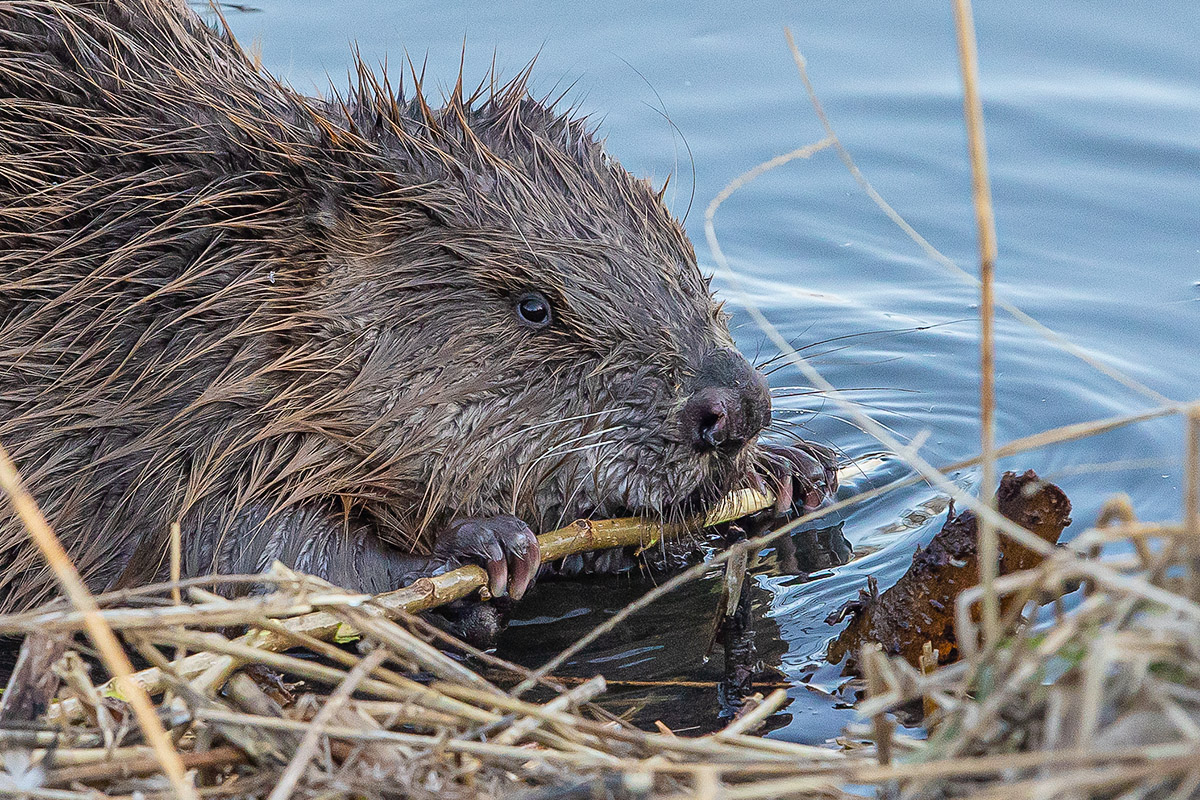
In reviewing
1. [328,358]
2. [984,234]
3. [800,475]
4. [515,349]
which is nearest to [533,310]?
[515,349]

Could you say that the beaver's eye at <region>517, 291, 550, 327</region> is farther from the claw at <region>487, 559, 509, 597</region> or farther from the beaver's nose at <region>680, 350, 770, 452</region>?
the claw at <region>487, 559, 509, 597</region>

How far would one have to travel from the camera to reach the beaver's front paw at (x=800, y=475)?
367cm

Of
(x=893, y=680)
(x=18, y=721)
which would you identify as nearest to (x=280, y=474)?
(x=18, y=721)

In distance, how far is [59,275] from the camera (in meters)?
3.29

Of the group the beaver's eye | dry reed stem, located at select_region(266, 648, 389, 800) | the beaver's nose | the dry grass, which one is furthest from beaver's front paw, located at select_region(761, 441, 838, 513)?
dry reed stem, located at select_region(266, 648, 389, 800)

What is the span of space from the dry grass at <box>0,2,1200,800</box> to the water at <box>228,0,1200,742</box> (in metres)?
1.12

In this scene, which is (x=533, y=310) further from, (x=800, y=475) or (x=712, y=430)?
(x=800, y=475)

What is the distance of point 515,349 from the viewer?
3297 millimetres

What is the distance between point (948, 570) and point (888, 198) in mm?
2825

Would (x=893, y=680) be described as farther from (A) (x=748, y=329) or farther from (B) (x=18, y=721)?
(A) (x=748, y=329)

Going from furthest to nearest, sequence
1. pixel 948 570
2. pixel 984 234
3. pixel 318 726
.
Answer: pixel 948 570 → pixel 318 726 → pixel 984 234

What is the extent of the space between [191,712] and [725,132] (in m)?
4.26

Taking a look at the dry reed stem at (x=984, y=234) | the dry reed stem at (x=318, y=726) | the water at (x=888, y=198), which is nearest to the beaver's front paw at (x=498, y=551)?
the water at (x=888, y=198)

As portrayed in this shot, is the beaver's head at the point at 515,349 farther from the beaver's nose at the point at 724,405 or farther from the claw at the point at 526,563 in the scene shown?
the claw at the point at 526,563
